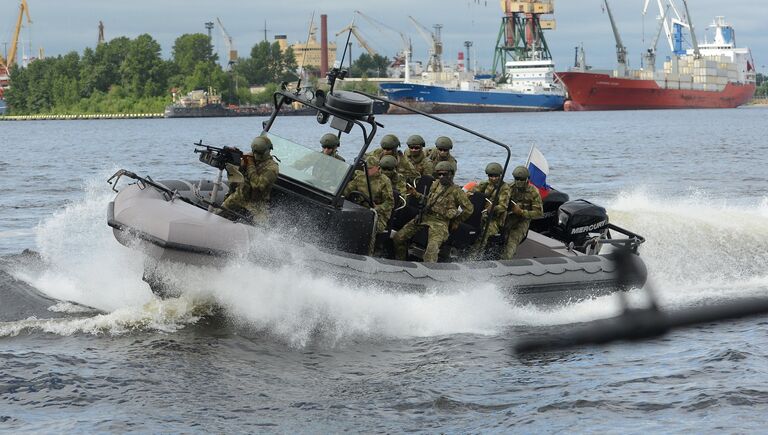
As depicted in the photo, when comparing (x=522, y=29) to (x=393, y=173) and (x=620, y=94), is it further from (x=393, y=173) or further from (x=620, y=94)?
(x=393, y=173)

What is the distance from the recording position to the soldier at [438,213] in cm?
1090

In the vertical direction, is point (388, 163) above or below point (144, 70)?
below

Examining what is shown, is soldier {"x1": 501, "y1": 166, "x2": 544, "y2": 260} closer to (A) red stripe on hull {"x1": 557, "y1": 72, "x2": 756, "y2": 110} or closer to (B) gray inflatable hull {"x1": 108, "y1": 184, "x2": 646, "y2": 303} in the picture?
(B) gray inflatable hull {"x1": 108, "y1": 184, "x2": 646, "y2": 303}

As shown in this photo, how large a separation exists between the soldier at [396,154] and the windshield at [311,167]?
117cm

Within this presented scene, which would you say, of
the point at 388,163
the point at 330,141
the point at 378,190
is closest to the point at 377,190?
the point at 378,190

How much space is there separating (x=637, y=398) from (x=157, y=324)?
4391mm

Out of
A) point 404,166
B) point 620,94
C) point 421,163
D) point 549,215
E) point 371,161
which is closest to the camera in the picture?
point 371,161

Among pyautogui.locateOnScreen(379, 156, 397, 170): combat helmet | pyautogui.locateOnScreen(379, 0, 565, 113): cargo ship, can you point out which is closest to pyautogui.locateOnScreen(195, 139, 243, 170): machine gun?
pyautogui.locateOnScreen(379, 156, 397, 170): combat helmet

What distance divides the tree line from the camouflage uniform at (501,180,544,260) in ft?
374

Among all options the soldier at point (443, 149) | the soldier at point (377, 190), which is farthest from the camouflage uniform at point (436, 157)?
the soldier at point (377, 190)

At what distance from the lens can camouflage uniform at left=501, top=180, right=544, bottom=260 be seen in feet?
38.0

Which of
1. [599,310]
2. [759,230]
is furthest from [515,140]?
[599,310]

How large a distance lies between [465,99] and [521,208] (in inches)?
3923

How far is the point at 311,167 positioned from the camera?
34.5 ft
